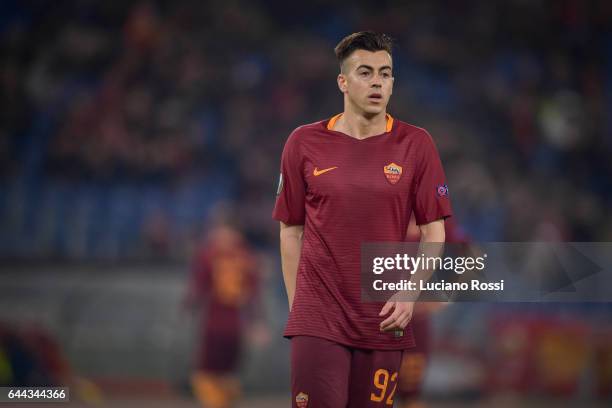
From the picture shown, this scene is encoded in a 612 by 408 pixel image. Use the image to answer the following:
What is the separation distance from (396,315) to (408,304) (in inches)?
2.9

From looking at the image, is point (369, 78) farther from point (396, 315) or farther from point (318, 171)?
point (396, 315)

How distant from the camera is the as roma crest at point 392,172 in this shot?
13.5 ft

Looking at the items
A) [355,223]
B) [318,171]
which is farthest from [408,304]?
[318,171]

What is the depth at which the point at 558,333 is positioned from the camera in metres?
11.8

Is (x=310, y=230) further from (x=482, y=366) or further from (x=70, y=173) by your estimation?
(x=70, y=173)

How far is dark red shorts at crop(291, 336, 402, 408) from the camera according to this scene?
399cm

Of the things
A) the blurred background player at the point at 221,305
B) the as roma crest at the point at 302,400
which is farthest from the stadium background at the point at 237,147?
the as roma crest at the point at 302,400

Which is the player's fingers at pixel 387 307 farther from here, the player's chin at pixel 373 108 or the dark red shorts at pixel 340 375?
the player's chin at pixel 373 108

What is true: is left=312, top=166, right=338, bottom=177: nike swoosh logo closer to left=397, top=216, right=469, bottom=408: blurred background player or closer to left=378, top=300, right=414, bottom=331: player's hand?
left=378, top=300, right=414, bottom=331: player's hand

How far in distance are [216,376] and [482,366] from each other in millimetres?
3574

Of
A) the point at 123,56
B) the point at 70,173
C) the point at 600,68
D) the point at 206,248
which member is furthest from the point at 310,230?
the point at 600,68

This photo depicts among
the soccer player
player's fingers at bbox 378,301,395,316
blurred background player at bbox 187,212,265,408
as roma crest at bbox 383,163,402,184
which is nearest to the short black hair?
the soccer player

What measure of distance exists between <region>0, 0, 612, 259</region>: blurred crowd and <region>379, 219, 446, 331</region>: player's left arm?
847cm

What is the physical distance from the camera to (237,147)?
13555 mm
